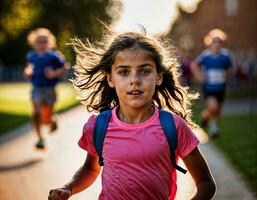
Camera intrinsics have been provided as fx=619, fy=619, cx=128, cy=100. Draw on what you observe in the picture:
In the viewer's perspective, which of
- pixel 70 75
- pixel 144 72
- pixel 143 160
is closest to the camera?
pixel 143 160

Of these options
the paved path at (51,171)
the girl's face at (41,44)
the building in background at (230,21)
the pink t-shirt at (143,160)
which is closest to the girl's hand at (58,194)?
the pink t-shirt at (143,160)

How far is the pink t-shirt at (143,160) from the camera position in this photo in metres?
3.17

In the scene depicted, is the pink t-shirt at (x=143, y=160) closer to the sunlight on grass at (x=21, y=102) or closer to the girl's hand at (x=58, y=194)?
the girl's hand at (x=58, y=194)

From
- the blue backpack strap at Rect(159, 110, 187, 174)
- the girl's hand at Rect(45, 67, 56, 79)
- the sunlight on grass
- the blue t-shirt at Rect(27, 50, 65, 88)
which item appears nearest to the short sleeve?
the blue t-shirt at Rect(27, 50, 65, 88)

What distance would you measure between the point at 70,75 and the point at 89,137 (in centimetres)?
1682

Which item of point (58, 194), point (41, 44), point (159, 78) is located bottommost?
point (41, 44)

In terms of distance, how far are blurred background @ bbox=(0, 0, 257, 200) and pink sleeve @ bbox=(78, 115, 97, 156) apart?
1.00 meters

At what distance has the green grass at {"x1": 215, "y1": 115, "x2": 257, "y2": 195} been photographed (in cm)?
798

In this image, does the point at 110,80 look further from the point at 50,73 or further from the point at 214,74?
the point at 214,74

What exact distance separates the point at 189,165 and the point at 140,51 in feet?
2.20

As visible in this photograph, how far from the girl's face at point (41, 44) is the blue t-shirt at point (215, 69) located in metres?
3.49

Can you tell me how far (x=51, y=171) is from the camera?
26.2ft

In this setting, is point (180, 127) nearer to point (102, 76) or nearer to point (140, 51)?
point (140, 51)

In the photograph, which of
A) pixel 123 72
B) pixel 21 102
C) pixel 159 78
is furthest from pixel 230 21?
pixel 123 72
